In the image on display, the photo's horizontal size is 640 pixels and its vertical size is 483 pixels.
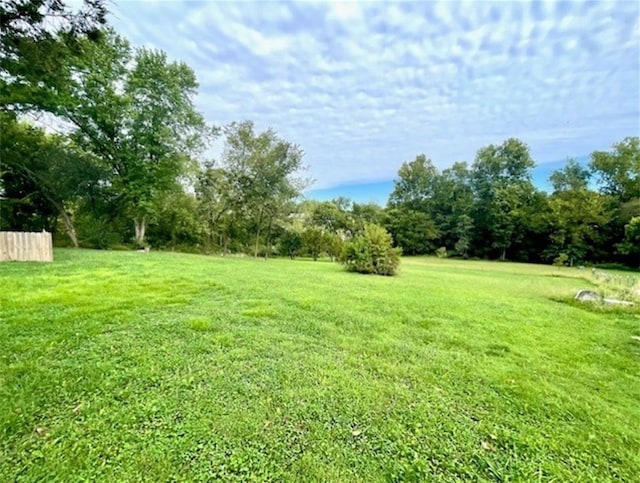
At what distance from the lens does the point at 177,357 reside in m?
2.90

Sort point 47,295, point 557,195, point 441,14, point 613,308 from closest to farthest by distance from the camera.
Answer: point 47,295 < point 613,308 < point 441,14 < point 557,195

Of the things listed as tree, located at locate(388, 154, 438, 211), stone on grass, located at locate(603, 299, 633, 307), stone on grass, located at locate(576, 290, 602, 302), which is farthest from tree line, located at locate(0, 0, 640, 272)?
tree, located at locate(388, 154, 438, 211)

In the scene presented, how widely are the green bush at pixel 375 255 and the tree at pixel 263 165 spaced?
26.8 ft

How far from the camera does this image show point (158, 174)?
51.0 feet

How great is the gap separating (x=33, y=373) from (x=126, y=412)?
110 cm

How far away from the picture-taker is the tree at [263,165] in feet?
58.1

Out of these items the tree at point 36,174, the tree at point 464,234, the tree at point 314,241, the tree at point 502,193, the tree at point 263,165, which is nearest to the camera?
the tree at point 36,174

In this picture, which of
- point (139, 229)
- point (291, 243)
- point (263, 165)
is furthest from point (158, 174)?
point (291, 243)

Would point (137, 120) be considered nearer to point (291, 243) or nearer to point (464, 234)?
point (291, 243)

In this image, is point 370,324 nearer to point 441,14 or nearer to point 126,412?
Result: point 126,412

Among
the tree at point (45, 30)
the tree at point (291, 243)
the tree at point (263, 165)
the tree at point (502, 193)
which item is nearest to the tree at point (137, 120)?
the tree at point (263, 165)

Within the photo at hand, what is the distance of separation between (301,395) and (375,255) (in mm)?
9080

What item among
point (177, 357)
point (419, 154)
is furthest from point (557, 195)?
point (177, 357)

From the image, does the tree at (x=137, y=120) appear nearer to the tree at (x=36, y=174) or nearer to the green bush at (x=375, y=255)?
the tree at (x=36, y=174)
